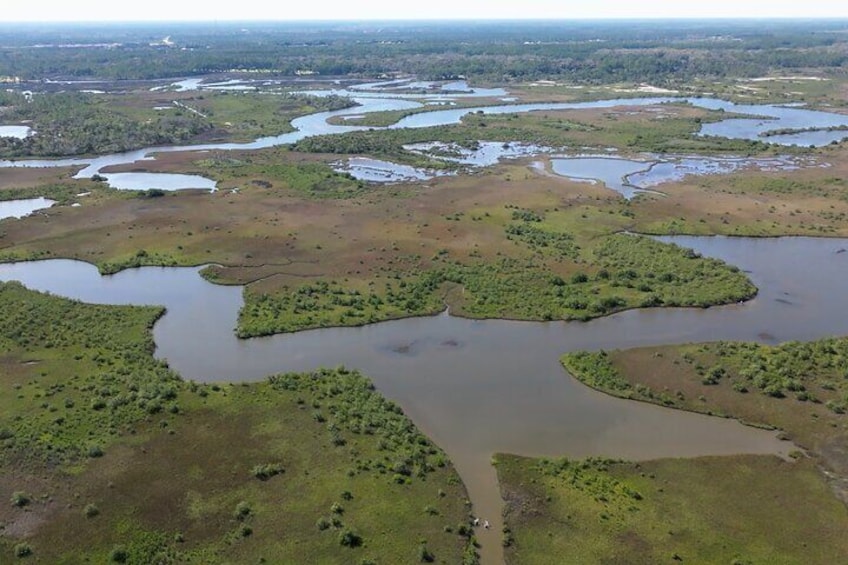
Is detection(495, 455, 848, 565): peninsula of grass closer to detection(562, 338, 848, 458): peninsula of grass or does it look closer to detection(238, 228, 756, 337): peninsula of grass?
detection(562, 338, 848, 458): peninsula of grass

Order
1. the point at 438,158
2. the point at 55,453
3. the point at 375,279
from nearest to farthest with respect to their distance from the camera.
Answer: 1. the point at 55,453
2. the point at 375,279
3. the point at 438,158

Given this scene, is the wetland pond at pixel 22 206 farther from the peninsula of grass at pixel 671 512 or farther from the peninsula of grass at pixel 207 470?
the peninsula of grass at pixel 671 512

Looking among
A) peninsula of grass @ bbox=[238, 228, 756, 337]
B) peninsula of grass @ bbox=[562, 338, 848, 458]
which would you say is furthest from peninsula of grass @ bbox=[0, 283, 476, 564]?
peninsula of grass @ bbox=[562, 338, 848, 458]

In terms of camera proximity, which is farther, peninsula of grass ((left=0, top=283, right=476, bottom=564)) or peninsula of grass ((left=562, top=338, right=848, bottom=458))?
peninsula of grass ((left=562, top=338, right=848, bottom=458))

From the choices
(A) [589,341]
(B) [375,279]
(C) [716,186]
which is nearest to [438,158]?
(C) [716,186]

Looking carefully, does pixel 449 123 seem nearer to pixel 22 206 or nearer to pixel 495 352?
pixel 22 206

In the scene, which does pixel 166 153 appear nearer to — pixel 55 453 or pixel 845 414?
pixel 55 453
